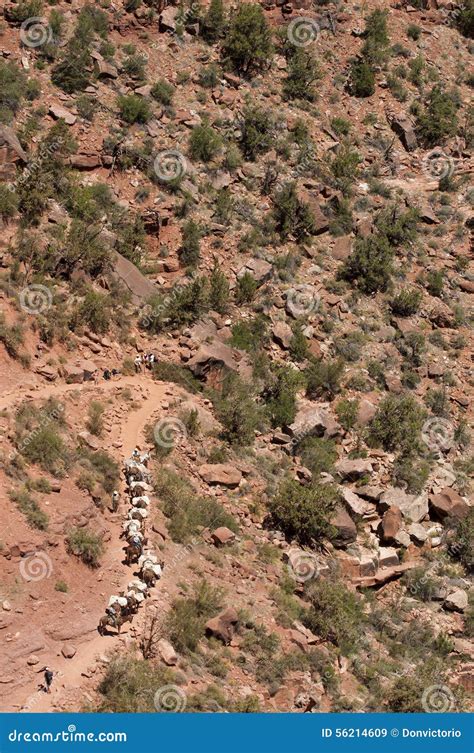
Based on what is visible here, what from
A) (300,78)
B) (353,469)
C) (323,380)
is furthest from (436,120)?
(353,469)

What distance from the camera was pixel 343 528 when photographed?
1007 inches

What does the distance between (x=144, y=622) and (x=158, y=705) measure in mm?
2358

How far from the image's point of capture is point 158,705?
16.2m

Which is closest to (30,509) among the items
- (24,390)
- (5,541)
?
(5,541)

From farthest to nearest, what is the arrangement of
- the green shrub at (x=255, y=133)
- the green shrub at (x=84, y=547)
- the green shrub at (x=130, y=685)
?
1. the green shrub at (x=255, y=133)
2. the green shrub at (x=84, y=547)
3. the green shrub at (x=130, y=685)

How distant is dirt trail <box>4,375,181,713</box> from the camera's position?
15.9m

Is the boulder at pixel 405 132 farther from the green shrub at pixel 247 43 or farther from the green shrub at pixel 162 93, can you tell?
the green shrub at pixel 162 93

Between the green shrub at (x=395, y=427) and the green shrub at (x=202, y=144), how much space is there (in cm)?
1374

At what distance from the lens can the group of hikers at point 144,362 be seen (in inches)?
1116

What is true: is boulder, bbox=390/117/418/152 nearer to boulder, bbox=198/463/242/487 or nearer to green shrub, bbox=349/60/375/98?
green shrub, bbox=349/60/375/98

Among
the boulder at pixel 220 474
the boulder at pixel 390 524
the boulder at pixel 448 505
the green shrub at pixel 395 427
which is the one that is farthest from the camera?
the green shrub at pixel 395 427

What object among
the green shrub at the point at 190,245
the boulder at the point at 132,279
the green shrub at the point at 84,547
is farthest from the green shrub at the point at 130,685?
the green shrub at the point at 190,245

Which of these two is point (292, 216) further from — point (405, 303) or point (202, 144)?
point (405, 303)

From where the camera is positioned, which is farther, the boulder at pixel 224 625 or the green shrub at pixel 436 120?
the green shrub at pixel 436 120
